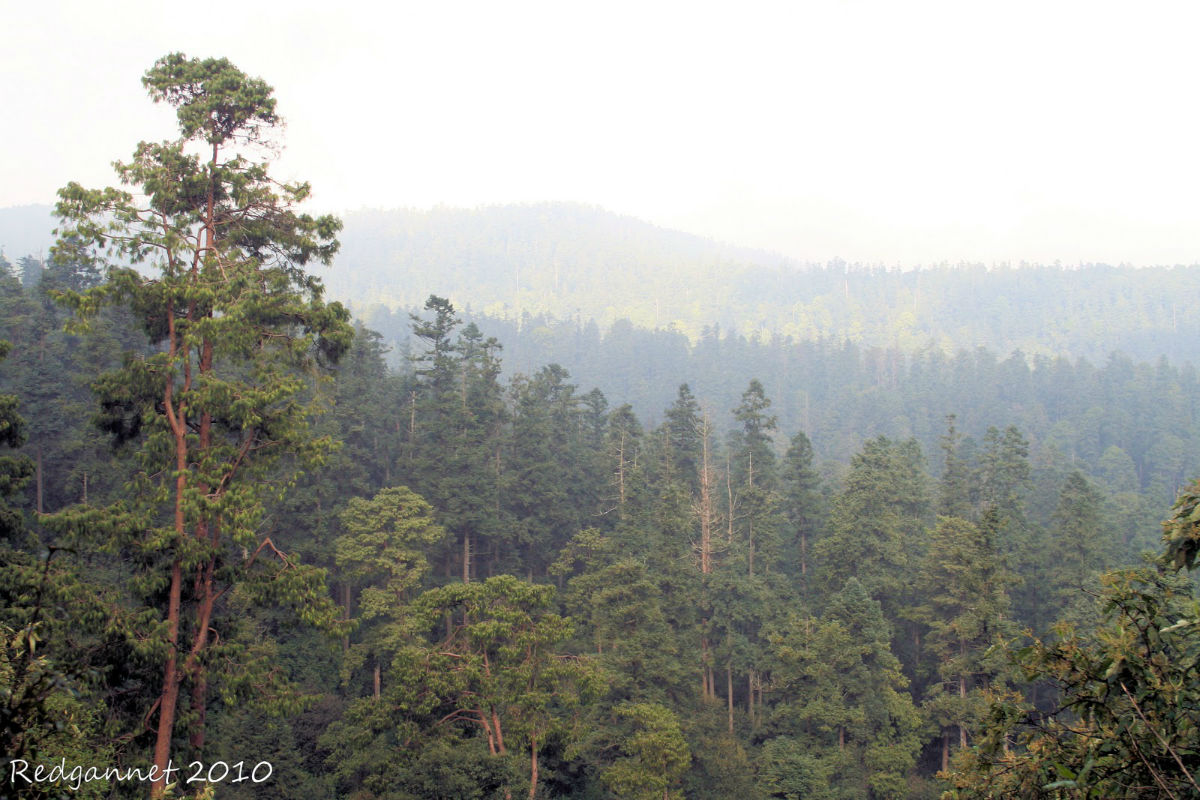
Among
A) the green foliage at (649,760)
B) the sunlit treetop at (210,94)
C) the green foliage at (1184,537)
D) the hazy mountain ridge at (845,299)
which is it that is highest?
the hazy mountain ridge at (845,299)

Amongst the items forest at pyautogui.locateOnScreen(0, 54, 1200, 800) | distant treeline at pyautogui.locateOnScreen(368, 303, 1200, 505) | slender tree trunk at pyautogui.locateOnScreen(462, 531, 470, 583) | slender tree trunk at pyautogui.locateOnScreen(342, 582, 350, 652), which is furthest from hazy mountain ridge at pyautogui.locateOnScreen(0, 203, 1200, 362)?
slender tree trunk at pyautogui.locateOnScreen(342, 582, 350, 652)

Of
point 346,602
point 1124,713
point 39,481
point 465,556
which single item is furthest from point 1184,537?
point 39,481

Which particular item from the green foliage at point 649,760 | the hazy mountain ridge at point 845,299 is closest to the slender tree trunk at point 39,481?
the green foliage at point 649,760

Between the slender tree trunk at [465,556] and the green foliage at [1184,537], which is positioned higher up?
the green foliage at [1184,537]

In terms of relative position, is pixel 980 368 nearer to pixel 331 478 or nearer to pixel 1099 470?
pixel 1099 470

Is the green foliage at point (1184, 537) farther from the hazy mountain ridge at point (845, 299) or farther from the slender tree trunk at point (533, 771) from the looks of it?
the hazy mountain ridge at point (845, 299)

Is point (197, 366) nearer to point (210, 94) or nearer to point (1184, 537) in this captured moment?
point (210, 94)

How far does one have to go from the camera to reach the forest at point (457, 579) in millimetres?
6320

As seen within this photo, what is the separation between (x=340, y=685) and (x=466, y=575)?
7.45 metres

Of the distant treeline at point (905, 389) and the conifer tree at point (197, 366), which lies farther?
the distant treeline at point (905, 389)

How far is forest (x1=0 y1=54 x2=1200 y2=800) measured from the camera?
20.7ft

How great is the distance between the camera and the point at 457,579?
3325 centimetres

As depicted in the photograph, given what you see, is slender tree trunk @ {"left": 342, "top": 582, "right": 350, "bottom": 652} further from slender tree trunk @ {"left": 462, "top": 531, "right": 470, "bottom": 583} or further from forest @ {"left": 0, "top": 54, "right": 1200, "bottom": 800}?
slender tree trunk @ {"left": 462, "top": 531, "right": 470, "bottom": 583}

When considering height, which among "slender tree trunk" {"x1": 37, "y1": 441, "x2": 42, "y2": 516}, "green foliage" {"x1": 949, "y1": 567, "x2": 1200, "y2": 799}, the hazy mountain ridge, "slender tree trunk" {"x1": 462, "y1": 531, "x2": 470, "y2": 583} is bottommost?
"slender tree trunk" {"x1": 462, "y1": 531, "x2": 470, "y2": 583}
